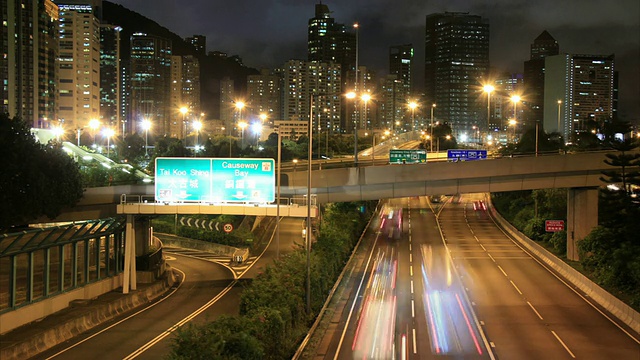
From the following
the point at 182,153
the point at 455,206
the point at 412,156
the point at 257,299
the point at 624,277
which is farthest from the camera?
the point at 455,206

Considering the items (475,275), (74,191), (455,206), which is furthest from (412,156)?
(455,206)

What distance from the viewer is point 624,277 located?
32.6 metres

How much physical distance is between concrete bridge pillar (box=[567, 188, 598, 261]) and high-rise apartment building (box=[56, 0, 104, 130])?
12467 cm

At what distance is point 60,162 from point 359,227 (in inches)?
931

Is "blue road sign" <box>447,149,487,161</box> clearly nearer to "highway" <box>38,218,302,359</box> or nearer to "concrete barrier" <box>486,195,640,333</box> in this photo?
"concrete barrier" <box>486,195,640,333</box>

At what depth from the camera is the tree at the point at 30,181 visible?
34312mm

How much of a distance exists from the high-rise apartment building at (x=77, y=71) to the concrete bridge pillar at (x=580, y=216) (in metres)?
125

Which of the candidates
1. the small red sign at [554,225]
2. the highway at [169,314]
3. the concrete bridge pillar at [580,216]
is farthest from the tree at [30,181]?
the small red sign at [554,225]

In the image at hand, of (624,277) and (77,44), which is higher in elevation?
(77,44)

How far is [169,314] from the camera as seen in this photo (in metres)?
30.1

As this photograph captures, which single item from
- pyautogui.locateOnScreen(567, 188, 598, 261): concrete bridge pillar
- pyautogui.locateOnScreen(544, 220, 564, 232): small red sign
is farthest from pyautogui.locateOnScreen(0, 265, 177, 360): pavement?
pyautogui.locateOnScreen(544, 220, 564, 232): small red sign

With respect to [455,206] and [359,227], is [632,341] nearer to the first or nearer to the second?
[359,227]

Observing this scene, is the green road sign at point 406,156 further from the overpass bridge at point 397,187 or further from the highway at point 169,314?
the highway at point 169,314

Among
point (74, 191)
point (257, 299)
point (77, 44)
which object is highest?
point (77, 44)
